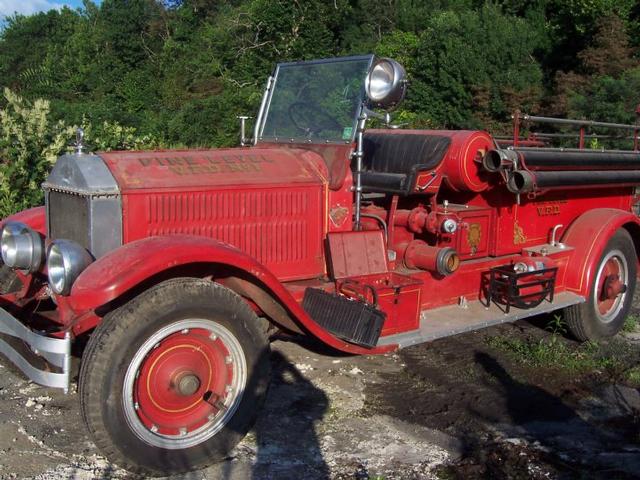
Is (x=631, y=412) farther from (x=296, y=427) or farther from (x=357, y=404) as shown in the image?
(x=296, y=427)

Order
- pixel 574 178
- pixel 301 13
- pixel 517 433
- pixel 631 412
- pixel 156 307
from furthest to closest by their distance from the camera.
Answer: pixel 301 13, pixel 574 178, pixel 631 412, pixel 517 433, pixel 156 307

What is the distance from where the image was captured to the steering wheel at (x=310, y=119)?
4934mm

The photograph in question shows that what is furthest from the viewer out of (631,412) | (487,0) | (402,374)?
(487,0)

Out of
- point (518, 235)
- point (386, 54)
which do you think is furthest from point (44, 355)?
point (386, 54)

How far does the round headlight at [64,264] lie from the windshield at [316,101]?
6.30 feet

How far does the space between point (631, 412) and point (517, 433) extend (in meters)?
0.91

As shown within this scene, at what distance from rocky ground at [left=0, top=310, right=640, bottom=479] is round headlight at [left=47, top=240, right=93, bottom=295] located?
0.67 meters

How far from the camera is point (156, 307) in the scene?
350 centimetres

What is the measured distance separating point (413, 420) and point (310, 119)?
2.22m

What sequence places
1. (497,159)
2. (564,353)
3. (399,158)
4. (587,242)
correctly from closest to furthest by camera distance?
1. (497,159)
2. (399,158)
3. (564,353)
4. (587,242)

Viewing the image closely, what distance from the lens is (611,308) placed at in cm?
630

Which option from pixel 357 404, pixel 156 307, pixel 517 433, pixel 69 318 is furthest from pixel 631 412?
pixel 69 318

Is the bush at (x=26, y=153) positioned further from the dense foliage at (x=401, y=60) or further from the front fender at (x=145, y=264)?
the dense foliage at (x=401, y=60)

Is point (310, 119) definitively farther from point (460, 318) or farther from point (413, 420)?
point (413, 420)
